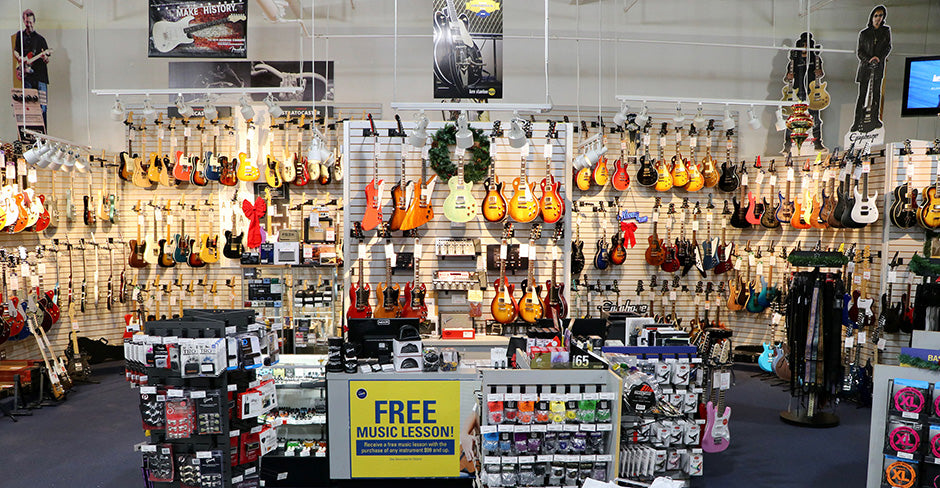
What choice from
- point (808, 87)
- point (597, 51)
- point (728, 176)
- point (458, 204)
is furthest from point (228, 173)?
point (808, 87)

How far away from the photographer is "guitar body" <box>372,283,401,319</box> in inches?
267

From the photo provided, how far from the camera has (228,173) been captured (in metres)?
8.66

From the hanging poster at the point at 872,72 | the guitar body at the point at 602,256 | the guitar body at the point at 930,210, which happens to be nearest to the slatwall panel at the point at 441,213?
the guitar body at the point at 602,256

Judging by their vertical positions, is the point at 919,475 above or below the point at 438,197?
below

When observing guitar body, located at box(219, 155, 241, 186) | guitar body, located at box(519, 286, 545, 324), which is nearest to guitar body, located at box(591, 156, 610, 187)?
guitar body, located at box(519, 286, 545, 324)

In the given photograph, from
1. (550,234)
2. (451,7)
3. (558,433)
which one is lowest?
(558,433)

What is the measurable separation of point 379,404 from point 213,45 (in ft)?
12.4

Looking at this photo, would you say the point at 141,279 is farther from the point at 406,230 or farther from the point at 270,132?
the point at 406,230

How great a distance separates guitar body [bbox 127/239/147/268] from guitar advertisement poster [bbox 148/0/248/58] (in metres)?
3.27

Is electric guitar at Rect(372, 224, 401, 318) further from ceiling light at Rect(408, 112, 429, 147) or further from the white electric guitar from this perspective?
the white electric guitar

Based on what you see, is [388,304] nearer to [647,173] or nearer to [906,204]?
[647,173]

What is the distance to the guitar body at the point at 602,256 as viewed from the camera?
29.2 feet

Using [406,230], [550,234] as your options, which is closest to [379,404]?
[406,230]

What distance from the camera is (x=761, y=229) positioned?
909 centimetres
